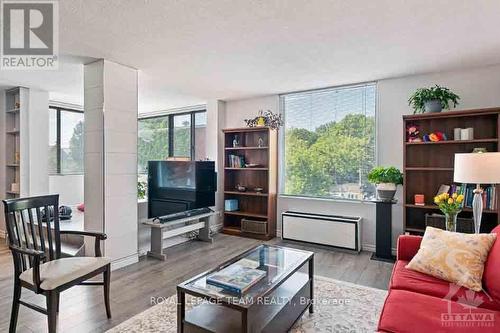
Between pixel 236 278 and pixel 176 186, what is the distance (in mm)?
2338

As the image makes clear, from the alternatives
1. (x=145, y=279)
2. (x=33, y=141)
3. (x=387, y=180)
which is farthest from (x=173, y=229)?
(x=387, y=180)

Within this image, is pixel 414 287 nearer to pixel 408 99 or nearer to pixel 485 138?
pixel 485 138

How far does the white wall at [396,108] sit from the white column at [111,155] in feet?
8.09

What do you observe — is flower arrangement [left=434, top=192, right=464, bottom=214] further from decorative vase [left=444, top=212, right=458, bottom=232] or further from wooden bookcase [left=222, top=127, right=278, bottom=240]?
wooden bookcase [left=222, top=127, right=278, bottom=240]

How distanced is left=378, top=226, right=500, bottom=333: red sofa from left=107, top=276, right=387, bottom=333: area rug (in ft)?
1.65

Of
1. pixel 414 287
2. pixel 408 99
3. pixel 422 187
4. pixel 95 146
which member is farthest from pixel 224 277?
pixel 408 99

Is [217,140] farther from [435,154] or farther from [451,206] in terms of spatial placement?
[451,206]

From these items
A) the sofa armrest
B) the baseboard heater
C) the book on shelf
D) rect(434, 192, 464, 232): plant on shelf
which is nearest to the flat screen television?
the baseboard heater

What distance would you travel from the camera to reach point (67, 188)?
19.0 ft

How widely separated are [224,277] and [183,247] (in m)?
2.46

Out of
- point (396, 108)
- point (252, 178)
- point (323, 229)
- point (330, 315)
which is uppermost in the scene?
point (396, 108)

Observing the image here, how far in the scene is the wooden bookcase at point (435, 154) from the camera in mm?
3334

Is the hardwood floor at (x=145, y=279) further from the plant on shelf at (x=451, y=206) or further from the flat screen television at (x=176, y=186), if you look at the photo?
the plant on shelf at (x=451, y=206)

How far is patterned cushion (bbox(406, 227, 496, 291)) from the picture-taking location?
1894 millimetres
